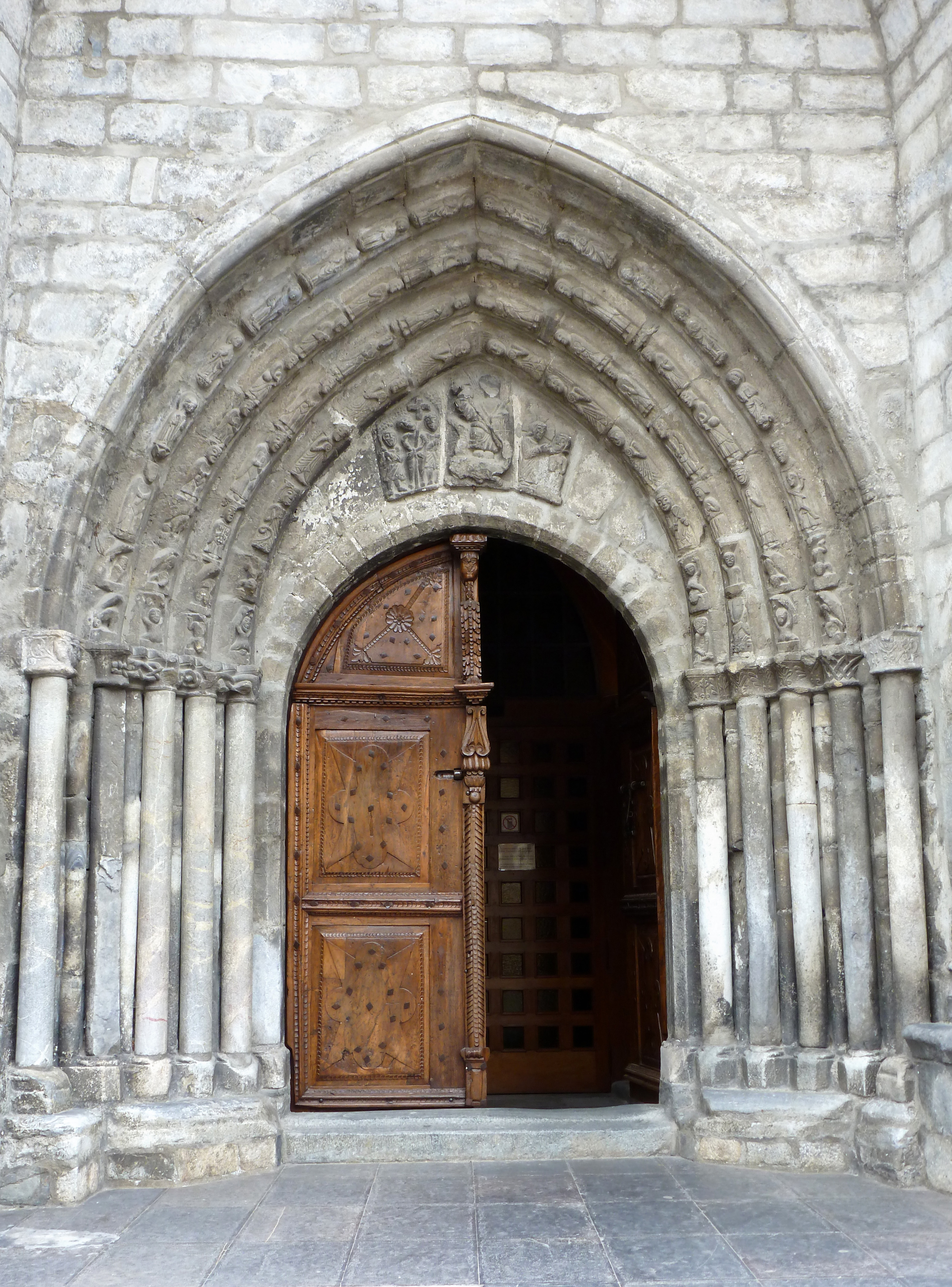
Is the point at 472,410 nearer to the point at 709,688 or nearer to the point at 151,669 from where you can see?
the point at 709,688

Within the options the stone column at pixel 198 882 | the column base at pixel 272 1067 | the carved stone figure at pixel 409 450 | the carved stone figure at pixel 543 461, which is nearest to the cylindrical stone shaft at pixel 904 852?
the carved stone figure at pixel 543 461

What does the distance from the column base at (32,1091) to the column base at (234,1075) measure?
2.24ft

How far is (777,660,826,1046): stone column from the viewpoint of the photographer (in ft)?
15.6

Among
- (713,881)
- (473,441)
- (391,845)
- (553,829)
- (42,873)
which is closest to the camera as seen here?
(42,873)

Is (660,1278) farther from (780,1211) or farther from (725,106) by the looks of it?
(725,106)

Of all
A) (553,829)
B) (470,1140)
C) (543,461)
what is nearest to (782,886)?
(470,1140)

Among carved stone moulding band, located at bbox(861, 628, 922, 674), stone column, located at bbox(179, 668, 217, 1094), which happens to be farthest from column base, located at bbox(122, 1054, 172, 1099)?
carved stone moulding band, located at bbox(861, 628, 922, 674)

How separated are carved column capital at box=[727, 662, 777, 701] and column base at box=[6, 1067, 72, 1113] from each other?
2.95 meters

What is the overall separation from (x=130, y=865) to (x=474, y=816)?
148 centimetres

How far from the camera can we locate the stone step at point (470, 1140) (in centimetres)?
472

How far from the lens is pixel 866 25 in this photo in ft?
16.7

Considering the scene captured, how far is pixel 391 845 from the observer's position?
211 inches

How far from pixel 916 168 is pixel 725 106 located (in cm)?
80

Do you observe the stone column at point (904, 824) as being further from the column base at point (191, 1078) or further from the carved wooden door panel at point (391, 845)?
the column base at point (191, 1078)
